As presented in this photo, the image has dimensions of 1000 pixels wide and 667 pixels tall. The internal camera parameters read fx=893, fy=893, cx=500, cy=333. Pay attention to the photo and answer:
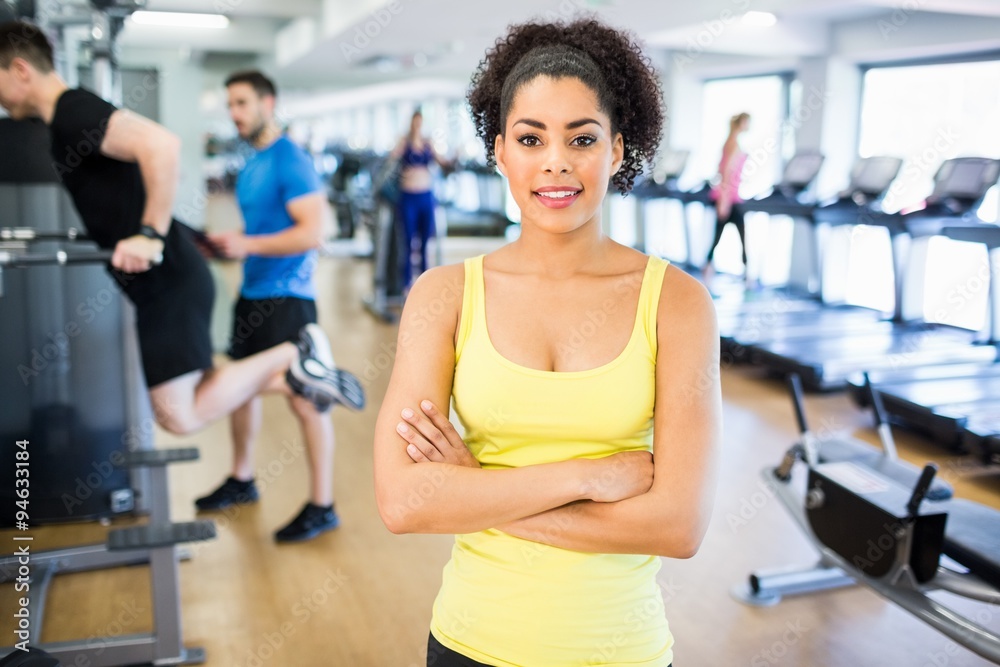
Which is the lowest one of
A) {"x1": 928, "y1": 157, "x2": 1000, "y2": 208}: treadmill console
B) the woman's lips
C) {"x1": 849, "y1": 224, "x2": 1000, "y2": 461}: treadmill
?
{"x1": 849, "y1": 224, "x2": 1000, "y2": 461}: treadmill

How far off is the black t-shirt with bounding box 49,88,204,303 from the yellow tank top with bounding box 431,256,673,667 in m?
1.74

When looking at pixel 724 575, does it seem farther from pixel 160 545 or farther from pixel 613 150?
pixel 613 150

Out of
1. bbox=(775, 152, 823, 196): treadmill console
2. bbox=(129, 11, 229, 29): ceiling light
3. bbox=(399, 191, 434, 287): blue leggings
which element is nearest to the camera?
bbox=(399, 191, 434, 287): blue leggings

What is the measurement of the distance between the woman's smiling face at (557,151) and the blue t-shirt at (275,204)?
6.51 feet

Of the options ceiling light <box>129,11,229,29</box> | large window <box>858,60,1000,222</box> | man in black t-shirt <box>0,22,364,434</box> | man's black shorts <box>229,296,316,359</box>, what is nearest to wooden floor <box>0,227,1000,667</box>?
man in black t-shirt <box>0,22,364,434</box>

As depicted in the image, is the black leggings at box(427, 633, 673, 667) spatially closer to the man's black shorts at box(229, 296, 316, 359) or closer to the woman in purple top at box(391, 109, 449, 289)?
the man's black shorts at box(229, 296, 316, 359)

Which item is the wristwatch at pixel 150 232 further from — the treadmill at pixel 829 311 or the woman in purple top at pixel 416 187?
the woman in purple top at pixel 416 187

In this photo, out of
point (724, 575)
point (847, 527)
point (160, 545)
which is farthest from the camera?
point (724, 575)

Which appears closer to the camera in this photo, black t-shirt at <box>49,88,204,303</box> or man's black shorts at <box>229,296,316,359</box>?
black t-shirt at <box>49,88,204,303</box>

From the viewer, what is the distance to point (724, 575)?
285cm

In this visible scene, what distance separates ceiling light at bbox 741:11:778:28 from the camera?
690cm

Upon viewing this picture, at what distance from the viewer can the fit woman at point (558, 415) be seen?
105 centimetres

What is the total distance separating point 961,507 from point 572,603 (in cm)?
178

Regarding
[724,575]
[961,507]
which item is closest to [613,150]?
[961,507]
